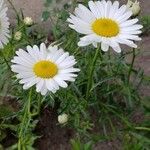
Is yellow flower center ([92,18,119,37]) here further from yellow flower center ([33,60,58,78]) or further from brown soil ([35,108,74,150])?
brown soil ([35,108,74,150])

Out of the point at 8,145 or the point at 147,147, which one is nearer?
the point at 147,147

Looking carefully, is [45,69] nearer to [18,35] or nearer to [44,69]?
[44,69]

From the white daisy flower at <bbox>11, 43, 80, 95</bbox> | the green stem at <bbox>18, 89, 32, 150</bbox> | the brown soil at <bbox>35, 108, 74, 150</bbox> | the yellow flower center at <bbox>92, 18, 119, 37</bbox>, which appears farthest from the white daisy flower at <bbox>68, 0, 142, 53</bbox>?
the brown soil at <bbox>35, 108, 74, 150</bbox>

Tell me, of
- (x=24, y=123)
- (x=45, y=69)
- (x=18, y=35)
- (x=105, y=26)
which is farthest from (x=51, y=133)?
(x=105, y=26)

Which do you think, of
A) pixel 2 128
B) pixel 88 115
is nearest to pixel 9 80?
pixel 2 128

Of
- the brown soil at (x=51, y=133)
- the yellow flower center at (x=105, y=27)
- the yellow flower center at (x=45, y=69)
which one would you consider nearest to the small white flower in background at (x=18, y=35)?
the brown soil at (x=51, y=133)

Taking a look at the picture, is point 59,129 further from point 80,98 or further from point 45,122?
point 80,98
